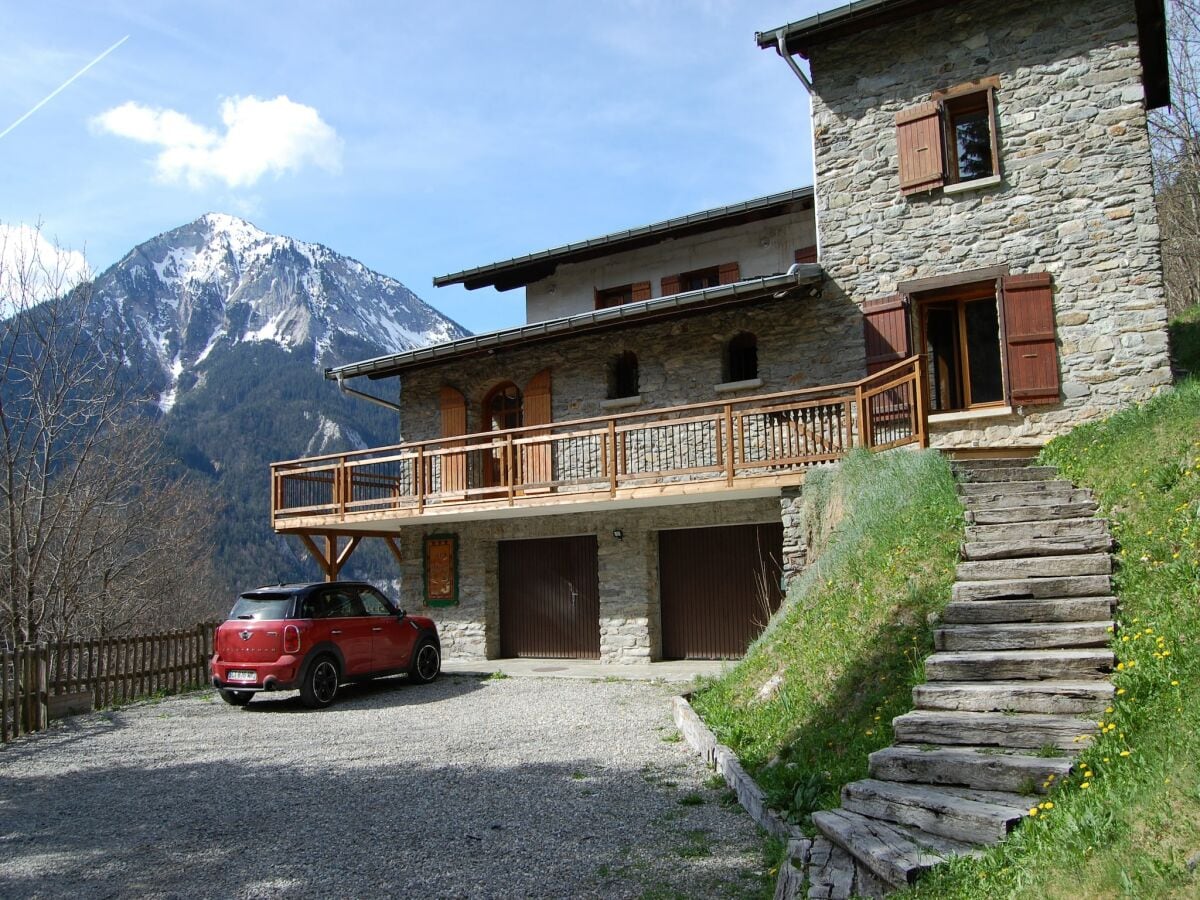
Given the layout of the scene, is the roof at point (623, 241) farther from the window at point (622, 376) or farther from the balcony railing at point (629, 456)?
the balcony railing at point (629, 456)

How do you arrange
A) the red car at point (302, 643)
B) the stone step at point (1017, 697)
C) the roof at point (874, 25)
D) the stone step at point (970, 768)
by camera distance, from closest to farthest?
1. the stone step at point (970, 768)
2. the stone step at point (1017, 697)
3. the red car at point (302, 643)
4. the roof at point (874, 25)

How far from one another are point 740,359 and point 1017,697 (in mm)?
9962

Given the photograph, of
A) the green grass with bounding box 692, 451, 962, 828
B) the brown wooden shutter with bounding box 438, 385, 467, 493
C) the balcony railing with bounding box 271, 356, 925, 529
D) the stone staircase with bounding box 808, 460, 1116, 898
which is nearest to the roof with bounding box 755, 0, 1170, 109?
the balcony railing with bounding box 271, 356, 925, 529

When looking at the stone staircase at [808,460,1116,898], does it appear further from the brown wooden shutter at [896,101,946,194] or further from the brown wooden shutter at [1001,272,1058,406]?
the brown wooden shutter at [896,101,946,194]

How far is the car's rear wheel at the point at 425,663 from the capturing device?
1228 cm

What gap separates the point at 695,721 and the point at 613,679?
4.76 meters

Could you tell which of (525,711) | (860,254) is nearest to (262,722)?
(525,711)

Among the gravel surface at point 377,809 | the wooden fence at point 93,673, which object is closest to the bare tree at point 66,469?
the wooden fence at point 93,673

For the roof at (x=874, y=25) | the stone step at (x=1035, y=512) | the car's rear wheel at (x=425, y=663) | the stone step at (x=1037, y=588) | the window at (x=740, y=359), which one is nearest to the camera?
the stone step at (x=1037, y=588)

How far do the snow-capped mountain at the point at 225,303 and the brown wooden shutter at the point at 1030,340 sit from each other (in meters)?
121

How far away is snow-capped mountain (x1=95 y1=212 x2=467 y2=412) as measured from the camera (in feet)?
473

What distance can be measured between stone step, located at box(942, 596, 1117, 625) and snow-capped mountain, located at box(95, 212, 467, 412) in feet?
414

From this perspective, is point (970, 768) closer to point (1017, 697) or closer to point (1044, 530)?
point (1017, 697)

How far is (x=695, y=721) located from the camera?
302 inches
